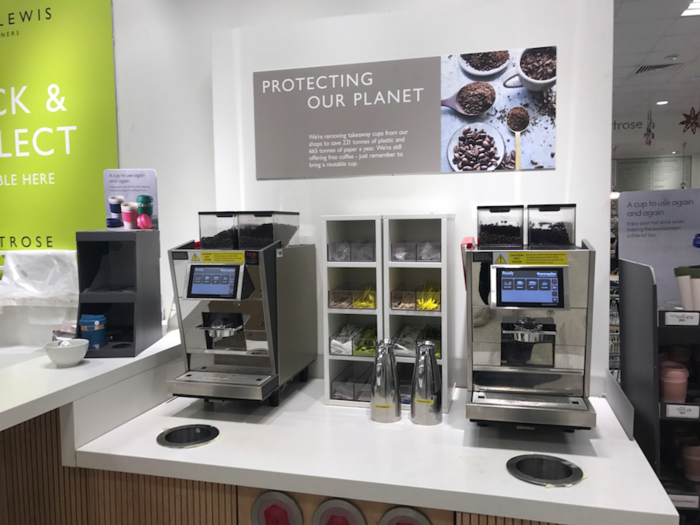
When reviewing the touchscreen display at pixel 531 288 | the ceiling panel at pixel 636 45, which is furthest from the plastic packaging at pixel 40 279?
the ceiling panel at pixel 636 45

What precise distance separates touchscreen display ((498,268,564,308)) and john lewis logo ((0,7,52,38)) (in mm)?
3048

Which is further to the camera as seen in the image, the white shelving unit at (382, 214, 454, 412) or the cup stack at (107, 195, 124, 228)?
the cup stack at (107, 195, 124, 228)

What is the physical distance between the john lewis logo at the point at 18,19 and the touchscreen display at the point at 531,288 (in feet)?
10.0

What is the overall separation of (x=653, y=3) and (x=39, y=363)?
551cm

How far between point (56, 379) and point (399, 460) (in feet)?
4.22

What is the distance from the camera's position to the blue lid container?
7.98ft

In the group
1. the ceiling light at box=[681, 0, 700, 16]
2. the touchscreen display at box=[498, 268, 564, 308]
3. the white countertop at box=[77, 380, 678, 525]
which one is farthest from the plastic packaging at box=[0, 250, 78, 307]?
the ceiling light at box=[681, 0, 700, 16]

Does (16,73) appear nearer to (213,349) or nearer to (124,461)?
(213,349)

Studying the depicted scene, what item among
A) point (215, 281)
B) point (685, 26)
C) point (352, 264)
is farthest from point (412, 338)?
point (685, 26)

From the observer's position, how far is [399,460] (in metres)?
1.86

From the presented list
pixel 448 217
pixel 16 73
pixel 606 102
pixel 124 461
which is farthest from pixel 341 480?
pixel 16 73

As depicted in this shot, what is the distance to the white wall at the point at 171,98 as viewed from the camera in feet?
10.0

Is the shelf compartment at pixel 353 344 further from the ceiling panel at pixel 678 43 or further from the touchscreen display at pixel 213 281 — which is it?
the ceiling panel at pixel 678 43

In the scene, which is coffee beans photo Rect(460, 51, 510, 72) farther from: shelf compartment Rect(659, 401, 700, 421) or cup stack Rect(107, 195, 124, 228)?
cup stack Rect(107, 195, 124, 228)
